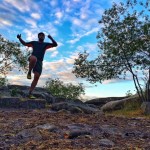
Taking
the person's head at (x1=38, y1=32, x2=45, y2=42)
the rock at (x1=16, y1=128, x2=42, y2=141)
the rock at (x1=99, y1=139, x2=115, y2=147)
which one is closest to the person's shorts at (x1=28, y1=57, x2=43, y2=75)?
the person's head at (x1=38, y1=32, x2=45, y2=42)

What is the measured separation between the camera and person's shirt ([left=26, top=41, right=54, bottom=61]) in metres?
15.8

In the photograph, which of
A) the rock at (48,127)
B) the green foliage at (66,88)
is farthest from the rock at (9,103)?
the green foliage at (66,88)

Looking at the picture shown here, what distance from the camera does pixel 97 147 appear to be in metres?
7.26

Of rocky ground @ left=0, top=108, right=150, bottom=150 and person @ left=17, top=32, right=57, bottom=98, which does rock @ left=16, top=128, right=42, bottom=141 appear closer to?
rocky ground @ left=0, top=108, right=150, bottom=150

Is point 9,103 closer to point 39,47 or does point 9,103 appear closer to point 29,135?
point 39,47

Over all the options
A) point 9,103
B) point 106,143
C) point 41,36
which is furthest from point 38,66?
point 106,143

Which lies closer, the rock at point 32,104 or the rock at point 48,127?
the rock at point 48,127

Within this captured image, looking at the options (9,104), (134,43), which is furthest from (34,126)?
(134,43)

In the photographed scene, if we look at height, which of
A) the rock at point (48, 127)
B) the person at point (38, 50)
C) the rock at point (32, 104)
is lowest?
the rock at point (48, 127)

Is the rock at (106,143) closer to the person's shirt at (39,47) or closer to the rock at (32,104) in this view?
the person's shirt at (39,47)

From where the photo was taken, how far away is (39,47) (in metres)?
15.8

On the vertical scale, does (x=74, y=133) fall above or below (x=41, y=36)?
below

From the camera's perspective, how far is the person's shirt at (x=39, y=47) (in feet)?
51.9

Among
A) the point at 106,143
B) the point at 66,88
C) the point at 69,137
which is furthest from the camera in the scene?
the point at 66,88
